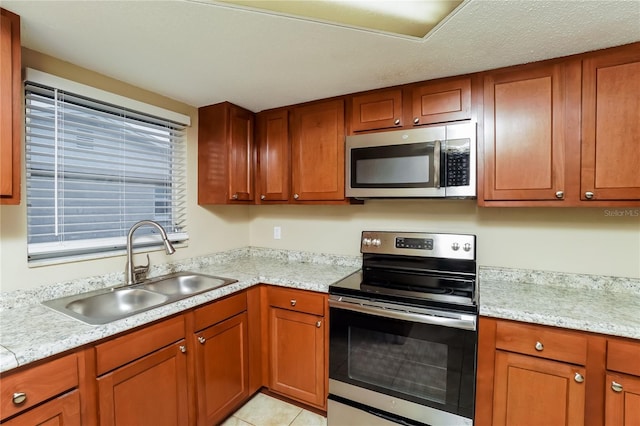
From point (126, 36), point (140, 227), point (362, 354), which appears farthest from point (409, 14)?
point (140, 227)

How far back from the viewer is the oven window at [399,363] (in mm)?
1547

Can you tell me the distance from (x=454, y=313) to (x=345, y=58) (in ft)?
4.59

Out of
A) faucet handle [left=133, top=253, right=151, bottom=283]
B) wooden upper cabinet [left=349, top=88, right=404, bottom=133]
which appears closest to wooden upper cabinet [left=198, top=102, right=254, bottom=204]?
faucet handle [left=133, top=253, right=151, bottom=283]

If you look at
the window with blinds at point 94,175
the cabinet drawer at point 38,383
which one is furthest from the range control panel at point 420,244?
the cabinet drawer at point 38,383

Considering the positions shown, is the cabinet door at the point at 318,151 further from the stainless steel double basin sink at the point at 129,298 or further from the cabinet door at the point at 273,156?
the stainless steel double basin sink at the point at 129,298

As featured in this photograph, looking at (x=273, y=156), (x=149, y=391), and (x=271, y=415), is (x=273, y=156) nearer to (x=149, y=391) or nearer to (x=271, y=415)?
(x=149, y=391)

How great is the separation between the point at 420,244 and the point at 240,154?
1.48 meters

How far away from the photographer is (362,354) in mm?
1731

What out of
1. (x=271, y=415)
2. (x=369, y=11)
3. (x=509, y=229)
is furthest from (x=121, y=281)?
(x=509, y=229)

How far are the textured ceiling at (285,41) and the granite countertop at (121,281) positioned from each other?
122 centimetres

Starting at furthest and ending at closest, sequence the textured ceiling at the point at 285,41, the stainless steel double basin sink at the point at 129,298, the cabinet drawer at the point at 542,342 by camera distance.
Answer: the stainless steel double basin sink at the point at 129,298 < the cabinet drawer at the point at 542,342 < the textured ceiling at the point at 285,41

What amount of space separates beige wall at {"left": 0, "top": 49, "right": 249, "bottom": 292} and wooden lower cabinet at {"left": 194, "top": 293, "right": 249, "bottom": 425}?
0.67m

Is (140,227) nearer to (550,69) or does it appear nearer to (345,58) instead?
(345,58)

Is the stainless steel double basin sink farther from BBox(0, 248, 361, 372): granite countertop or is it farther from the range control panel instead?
the range control panel
